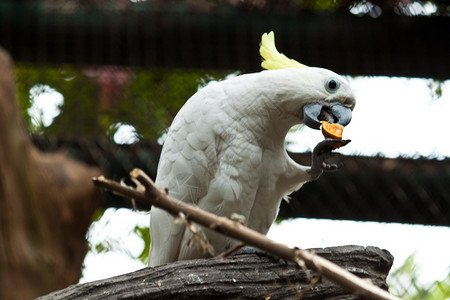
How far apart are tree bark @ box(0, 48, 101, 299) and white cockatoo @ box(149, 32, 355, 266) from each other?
1.59 m

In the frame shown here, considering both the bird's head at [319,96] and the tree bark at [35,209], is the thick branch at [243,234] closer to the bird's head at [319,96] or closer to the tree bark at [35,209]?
the bird's head at [319,96]

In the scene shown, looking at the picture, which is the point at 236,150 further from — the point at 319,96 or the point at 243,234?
the point at 243,234

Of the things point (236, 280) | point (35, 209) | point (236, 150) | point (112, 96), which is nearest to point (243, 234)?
point (236, 280)

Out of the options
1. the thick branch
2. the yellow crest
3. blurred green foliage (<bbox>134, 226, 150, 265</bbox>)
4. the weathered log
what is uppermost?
blurred green foliage (<bbox>134, 226, 150, 265</bbox>)

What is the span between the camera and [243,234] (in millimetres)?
1363

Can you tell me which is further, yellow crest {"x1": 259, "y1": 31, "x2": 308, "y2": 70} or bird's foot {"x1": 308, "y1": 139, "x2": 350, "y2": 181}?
yellow crest {"x1": 259, "y1": 31, "x2": 308, "y2": 70}

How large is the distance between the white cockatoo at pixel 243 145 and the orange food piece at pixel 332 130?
22 millimetres

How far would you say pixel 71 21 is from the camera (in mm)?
3910

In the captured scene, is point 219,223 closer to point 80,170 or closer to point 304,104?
point 304,104

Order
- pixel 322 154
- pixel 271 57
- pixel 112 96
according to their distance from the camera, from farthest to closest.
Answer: pixel 112 96 → pixel 271 57 → pixel 322 154

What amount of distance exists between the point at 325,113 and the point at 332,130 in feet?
0.28

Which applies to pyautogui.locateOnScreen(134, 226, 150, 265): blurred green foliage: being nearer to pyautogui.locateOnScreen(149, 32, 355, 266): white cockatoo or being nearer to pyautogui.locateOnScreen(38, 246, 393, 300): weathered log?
pyautogui.locateOnScreen(149, 32, 355, 266): white cockatoo

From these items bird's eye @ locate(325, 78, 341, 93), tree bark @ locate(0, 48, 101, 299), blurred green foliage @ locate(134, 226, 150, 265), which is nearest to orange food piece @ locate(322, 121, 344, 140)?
bird's eye @ locate(325, 78, 341, 93)

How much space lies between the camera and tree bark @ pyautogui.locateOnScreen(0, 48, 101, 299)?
13.9ft
